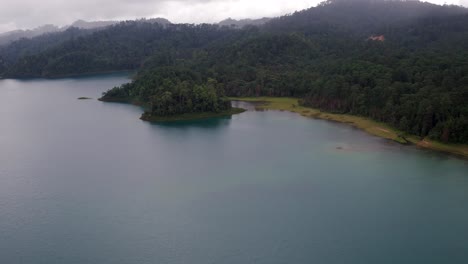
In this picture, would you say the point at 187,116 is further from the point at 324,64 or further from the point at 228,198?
the point at 324,64

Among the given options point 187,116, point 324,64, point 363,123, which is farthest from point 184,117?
point 324,64

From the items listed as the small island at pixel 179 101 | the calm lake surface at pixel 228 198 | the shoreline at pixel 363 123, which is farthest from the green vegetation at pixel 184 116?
the shoreline at pixel 363 123

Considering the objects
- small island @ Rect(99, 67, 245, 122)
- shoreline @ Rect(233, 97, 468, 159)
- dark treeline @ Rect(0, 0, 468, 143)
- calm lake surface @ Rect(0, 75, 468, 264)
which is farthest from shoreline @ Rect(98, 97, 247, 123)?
calm lake surface @ Rect(0, 75, 468, 264)

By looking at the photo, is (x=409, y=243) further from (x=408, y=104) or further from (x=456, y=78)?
(x=456, y=78)

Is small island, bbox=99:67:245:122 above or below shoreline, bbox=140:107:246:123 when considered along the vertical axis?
above

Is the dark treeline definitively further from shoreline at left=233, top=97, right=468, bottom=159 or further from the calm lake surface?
the calm lake surface

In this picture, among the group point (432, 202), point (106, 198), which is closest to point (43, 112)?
point (106, 198)

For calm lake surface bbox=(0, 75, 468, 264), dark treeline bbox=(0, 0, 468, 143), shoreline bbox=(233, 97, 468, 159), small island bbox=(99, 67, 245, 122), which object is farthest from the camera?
small island bbox=(99, 67, 245, 122)
